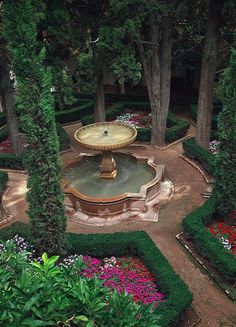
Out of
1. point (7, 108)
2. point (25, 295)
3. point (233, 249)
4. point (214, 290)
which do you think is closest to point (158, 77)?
point (7, 108)

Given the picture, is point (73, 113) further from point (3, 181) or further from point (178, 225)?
point (178, 225)

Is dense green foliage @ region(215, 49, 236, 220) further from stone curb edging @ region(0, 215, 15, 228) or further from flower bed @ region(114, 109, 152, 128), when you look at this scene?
flower bed @ region(114, 109, 152, 128)

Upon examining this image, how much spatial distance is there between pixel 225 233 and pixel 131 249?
3230 mm

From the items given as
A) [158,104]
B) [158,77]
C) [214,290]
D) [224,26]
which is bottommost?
[214,290]

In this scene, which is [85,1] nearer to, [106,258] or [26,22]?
[26,22]

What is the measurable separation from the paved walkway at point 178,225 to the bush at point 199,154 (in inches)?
20.7

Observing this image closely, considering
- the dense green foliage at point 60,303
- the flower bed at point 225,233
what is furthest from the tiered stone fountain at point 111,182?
the dense green foliage at point 60,303

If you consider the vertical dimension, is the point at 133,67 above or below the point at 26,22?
below

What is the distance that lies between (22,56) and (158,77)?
10.4 m

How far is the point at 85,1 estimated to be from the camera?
57.1 ft

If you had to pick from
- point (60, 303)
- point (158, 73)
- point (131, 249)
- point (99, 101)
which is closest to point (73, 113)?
point (99, 101)

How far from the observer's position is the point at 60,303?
15.8ft

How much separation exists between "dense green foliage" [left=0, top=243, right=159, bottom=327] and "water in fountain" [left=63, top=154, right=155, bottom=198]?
9.20 meters

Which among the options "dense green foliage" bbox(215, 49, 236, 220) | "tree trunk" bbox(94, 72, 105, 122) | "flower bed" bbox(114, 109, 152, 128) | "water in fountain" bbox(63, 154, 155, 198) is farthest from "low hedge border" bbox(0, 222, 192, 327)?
"flower bed" bbox(114, 109, 152, 128)
